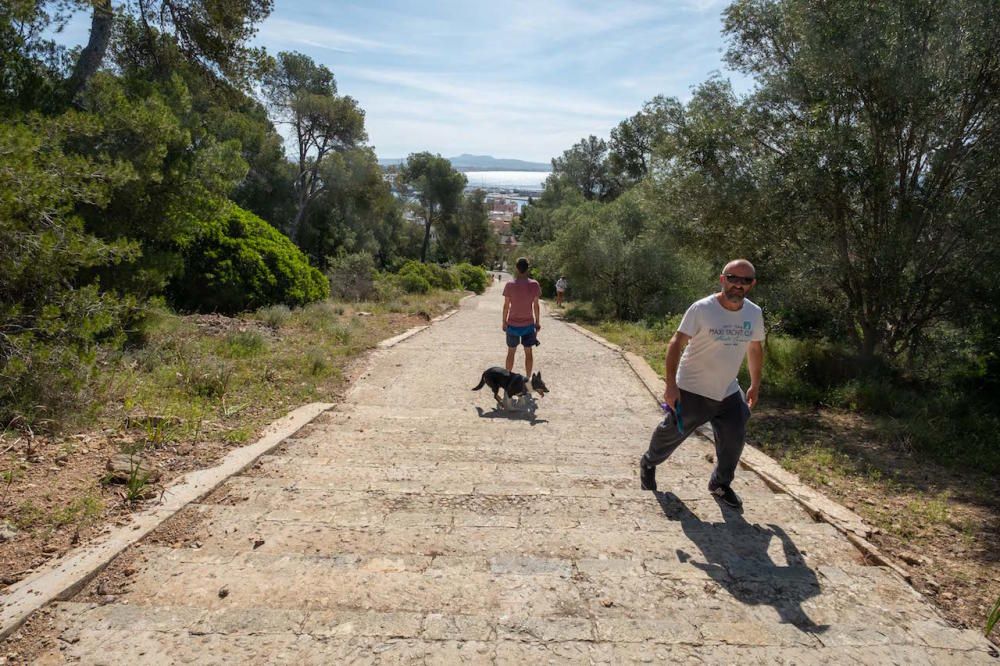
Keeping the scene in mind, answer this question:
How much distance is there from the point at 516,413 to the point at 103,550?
15.6 ft

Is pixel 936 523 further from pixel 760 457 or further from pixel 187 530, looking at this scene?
pixel 187 530

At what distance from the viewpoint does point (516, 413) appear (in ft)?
24.0

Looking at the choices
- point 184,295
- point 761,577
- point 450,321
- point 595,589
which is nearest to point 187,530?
point 595,589

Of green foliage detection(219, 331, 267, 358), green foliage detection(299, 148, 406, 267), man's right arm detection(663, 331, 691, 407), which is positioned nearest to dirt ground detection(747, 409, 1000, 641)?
man's right arm detection(663, 331, 691, 407)

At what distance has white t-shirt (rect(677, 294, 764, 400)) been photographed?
4.08m

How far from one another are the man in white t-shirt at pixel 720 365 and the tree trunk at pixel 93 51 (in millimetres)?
8588

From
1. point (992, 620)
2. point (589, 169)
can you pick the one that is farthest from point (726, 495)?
point (589, 169)

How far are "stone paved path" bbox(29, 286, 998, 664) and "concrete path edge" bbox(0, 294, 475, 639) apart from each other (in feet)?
0.37

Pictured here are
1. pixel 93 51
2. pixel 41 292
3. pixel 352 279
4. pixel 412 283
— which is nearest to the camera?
pixel 41 292

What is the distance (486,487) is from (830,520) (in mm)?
2265

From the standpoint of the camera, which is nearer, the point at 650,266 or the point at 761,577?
the point at 761,577

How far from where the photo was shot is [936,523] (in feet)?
13.8

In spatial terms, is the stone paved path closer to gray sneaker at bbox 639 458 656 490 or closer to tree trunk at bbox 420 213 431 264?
gray sneaker at bbox 639 458 656 490

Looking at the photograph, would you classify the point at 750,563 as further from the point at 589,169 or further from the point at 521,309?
the point at 589,169
